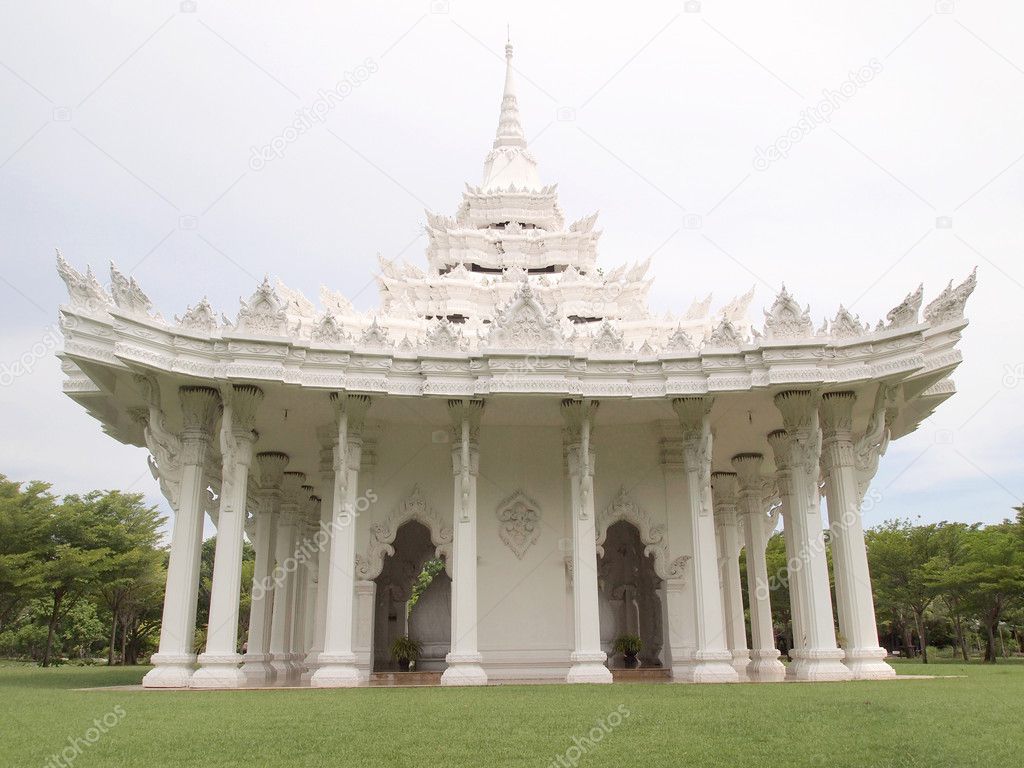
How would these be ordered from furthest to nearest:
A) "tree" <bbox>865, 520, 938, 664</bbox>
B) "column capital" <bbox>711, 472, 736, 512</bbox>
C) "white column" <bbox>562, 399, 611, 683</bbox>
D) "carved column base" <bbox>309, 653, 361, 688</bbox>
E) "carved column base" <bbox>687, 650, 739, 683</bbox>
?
"tree" <bbox>865, 520, 938, 664</bbox> < "column capital" <bbox>711, 472, 736, 512</bbox> < "white column" <bbox>562, 399, 611, 683</bbox> < "carved column base" <bbox>687, 650, 739, 683</bbox> < "carved column base" <bbox>309, 653, 361, 688</bbox>

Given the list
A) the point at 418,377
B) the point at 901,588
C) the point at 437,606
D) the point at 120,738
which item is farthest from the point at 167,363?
the point at 901,588

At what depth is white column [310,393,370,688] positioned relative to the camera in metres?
16.8

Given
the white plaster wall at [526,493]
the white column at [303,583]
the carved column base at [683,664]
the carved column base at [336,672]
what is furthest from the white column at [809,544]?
the white column at [303,583]

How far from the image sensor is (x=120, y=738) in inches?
359

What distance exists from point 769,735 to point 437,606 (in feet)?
57.5

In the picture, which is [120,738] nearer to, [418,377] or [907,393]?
[418,377]

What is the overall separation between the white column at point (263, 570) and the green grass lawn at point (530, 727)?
21.4ft

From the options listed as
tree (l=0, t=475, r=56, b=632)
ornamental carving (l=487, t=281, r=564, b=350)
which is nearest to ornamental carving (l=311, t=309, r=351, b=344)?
ornamental carving (l=487, t=281, r=564, b=350)

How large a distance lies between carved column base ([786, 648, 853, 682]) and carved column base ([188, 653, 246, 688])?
1081 centimetres

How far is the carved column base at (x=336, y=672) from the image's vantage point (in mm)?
16594

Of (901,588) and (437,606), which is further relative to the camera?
(901,588)

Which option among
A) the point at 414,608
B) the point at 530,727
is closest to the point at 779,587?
the point at 414,608

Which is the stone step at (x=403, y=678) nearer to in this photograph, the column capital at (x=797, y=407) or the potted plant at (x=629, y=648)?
the potted plant at (x=629, y=648)

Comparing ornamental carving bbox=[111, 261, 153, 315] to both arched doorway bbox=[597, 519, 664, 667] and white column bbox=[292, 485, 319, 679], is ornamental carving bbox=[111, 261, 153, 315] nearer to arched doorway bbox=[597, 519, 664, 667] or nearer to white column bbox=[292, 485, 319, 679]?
white column bbox=[292, 485, 319, 679]
